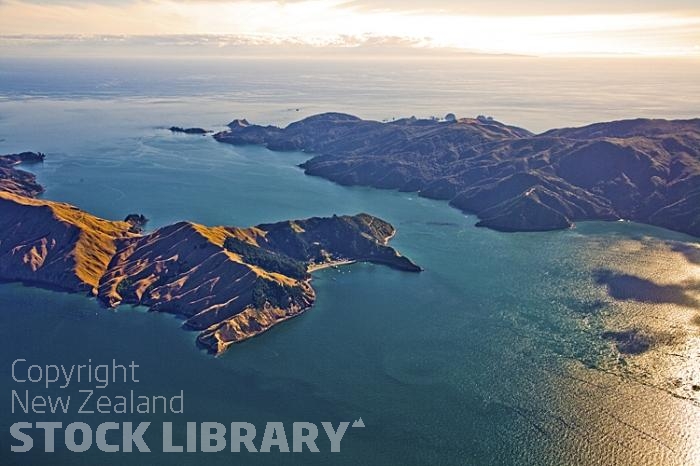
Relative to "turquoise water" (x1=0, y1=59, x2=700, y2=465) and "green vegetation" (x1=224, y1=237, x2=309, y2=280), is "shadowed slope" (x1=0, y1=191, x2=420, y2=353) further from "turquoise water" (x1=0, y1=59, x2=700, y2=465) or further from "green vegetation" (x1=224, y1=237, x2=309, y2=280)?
"turquoise water" (x1=0, y1=59, x2=700, y2=465)

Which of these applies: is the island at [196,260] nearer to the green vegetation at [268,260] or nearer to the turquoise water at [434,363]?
the green vegetation at [268,260]

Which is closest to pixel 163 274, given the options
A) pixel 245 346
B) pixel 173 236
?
pixel 173 236

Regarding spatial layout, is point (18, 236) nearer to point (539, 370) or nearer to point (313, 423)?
point (313, 423)

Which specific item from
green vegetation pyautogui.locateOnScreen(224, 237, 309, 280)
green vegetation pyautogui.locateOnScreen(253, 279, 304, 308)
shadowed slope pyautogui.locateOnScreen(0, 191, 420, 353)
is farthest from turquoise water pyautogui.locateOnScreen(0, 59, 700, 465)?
green vegetation pyautogui.locateOnScreen(224, 237, 309, 280)

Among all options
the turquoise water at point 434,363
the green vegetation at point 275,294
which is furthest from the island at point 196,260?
the turquoise water at point 434,363

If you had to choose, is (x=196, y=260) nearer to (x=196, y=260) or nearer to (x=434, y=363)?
(x=196, y=260)

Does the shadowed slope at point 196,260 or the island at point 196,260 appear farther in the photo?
the shadowed slope at point 196,260
